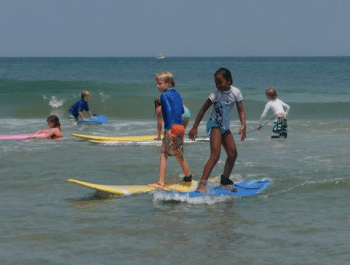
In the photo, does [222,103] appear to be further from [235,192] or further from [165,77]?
[235,192]

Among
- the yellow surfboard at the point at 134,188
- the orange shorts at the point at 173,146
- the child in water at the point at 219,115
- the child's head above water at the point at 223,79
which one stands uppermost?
the child's head above water at the point at 223,79

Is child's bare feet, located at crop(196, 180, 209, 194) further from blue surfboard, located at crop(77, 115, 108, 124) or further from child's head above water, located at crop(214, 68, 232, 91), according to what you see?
blue surfboard, located at crop(77, 115, 108, 124)

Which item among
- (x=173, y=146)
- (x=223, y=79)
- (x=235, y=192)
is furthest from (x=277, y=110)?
(x=223, y=79)

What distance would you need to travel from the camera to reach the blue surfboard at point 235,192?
7199 mm

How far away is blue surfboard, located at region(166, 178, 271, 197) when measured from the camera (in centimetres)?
720

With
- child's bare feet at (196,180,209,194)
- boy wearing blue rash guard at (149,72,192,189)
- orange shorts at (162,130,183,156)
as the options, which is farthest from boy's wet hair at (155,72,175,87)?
child's bare feet at (196,180,209,194)

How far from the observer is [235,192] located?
7.48 meters

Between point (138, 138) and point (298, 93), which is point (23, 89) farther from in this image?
point (138, 138)

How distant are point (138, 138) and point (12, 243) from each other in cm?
817

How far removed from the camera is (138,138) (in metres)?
13.6

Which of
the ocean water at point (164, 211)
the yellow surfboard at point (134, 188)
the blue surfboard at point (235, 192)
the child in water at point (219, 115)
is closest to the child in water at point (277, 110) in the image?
the ocean water at point (164, 211)

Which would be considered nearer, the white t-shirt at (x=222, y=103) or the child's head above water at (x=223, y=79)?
the child's head above water at (x=223, y=79)

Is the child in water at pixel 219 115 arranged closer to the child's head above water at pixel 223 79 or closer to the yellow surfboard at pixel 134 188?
the child's head above water at pixel 223 79

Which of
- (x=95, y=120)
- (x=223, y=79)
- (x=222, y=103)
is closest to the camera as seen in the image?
(x=223, y=79)
